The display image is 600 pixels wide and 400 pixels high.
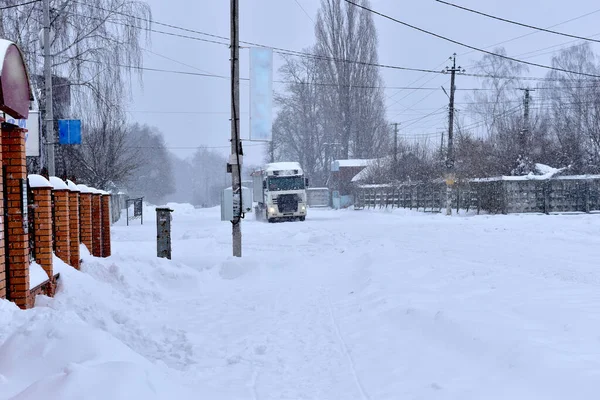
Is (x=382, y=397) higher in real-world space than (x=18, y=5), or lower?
lower

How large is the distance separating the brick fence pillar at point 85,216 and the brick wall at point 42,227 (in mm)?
3414

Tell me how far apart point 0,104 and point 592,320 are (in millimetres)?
5885

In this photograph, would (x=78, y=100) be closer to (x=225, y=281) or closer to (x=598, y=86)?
(x=225, y=281)

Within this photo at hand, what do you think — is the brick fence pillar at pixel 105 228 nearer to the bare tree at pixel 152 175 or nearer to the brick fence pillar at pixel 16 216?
the brick fence pillar at pixel 16 216

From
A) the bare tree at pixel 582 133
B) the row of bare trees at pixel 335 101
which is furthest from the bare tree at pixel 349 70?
the bare tree at pixel 582 133

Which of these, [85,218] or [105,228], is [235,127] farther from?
[85,218]

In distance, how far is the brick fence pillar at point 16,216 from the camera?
6.22 meters

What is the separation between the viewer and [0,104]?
17.8 feet

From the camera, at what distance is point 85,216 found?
10.8 meters

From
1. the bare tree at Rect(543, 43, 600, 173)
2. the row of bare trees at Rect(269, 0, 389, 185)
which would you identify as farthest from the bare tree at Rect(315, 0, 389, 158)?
the bare tree at Rect(543, 43, 600, 173)

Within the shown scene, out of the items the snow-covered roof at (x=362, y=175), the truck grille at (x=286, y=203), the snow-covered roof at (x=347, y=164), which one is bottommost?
the truck grille at (x=286, y=203)

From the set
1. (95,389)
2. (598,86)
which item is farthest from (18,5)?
(598,86)

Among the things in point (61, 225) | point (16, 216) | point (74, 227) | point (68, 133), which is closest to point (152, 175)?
point (68, 133)

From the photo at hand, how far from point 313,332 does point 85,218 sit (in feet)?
17.7
